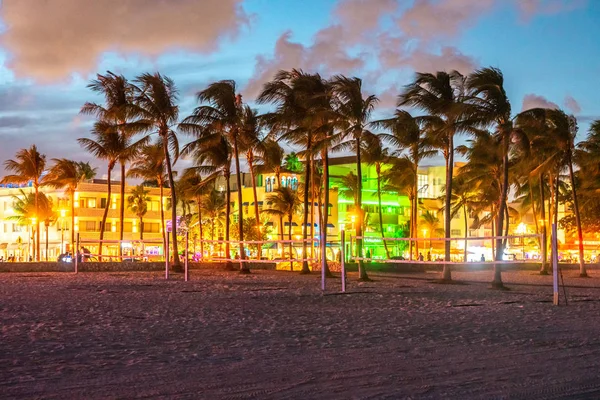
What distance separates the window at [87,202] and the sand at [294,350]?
259ft

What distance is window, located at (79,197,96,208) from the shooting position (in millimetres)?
94625

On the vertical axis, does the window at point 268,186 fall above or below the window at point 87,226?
above

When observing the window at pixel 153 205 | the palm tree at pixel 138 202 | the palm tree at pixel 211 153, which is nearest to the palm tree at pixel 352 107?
the palm tree at pixel 211 153

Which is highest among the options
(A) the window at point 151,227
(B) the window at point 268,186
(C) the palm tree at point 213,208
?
(B) the window at point 268,186

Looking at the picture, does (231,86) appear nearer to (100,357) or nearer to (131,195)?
(100,357)

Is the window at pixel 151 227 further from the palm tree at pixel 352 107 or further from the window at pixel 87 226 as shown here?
the palm tree at pixel 352 107

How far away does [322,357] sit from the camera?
9266mm

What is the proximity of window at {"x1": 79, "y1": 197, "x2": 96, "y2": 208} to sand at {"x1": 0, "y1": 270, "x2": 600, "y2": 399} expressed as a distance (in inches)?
3109

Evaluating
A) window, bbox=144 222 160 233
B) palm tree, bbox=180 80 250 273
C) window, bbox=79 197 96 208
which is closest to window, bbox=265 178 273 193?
window, bbox=144 222 160 233

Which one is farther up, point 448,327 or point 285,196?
point 285,196

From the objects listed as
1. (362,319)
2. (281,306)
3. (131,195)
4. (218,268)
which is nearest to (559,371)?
(362,319)

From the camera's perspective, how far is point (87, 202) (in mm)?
95312

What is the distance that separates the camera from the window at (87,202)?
94625 mm

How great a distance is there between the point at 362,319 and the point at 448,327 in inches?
73.8
